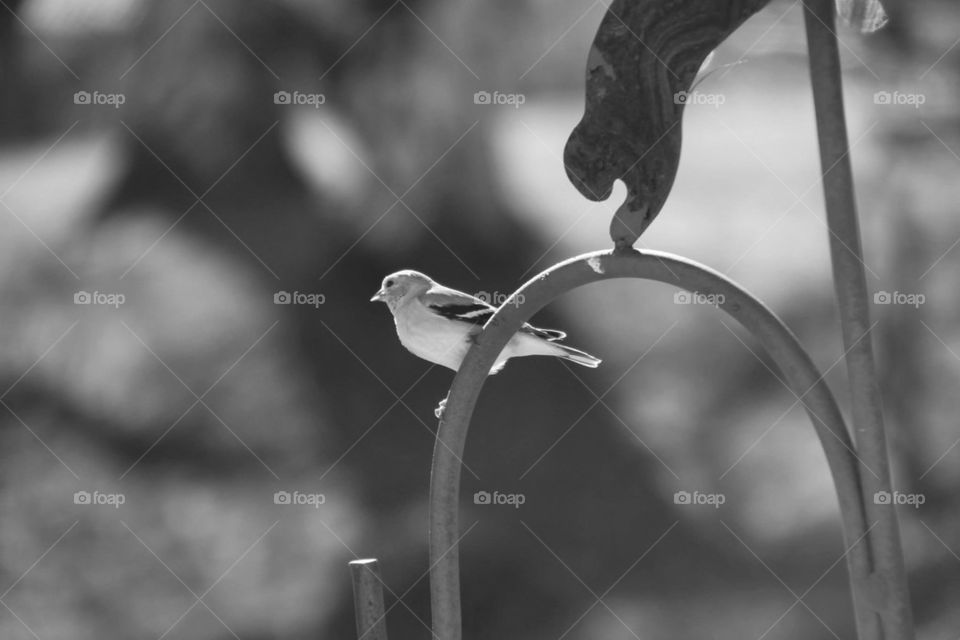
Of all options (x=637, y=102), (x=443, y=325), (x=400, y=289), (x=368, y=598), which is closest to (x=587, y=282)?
(x=637, y=102)

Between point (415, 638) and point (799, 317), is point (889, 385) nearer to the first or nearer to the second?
point (799, 317)

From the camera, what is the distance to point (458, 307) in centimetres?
153

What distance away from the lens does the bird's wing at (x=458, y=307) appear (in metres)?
1.51

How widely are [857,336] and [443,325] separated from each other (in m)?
0.68

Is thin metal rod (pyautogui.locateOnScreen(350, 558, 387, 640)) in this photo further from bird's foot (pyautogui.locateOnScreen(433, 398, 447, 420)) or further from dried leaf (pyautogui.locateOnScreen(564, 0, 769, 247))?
dried leaf (pyautogui.locateOnScreen(564, 0, 769, 247))

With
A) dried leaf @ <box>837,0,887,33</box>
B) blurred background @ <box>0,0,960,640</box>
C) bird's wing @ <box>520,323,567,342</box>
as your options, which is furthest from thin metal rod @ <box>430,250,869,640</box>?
blurred background @ <box>0,0,960,640</box>

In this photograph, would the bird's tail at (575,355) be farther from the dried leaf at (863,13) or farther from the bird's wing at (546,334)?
the dried leaf at (863,13)

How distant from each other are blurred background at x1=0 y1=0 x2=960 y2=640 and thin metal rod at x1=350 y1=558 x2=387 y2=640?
6.41 ft

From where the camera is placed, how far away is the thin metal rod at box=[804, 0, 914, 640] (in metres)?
0.88

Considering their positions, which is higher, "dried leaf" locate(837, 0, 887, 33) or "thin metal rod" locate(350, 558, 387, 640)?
"dried leaf" locate(837, 0, 887, 33)

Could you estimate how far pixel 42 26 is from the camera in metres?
3.45

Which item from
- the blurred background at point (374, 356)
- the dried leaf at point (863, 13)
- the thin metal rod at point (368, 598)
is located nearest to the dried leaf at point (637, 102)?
the dried leaf at point (863, 13)

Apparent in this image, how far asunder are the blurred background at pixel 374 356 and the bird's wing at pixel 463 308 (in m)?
1.35

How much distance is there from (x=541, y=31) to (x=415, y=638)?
1783 millimetres
